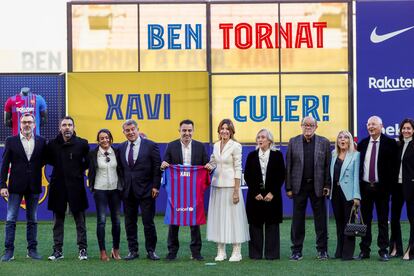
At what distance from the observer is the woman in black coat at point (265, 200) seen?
13305mm

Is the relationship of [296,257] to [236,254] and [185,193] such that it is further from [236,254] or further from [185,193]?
[185,193]

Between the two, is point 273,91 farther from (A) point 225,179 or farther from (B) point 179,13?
(A) point 225,179

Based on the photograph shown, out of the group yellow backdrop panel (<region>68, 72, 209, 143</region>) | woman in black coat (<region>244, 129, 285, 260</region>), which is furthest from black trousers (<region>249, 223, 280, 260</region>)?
yellow backdrop panel (<region>68, 72, 209, 143</region>)

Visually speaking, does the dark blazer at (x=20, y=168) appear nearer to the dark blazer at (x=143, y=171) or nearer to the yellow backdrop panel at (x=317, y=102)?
the dark blazer at (x=143, y=171)

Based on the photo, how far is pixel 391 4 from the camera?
19.5m

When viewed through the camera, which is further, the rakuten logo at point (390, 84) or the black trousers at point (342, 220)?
the rakuten logo at point (390, 84)

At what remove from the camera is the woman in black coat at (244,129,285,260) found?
524 inches

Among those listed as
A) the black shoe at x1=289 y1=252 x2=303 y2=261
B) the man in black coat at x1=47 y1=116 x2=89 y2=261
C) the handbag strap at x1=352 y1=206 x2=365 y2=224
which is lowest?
the black shoe at x1=289 y1=252 x2=303 y2=261

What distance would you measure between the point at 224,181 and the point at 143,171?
1051 millimetres

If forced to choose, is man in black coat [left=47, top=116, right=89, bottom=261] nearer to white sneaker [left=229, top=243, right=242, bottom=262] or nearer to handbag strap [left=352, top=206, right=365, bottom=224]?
white sneaker [left=229, top=243, right=242, bottom=262]

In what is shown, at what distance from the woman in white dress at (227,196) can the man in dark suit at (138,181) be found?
74 centimetres

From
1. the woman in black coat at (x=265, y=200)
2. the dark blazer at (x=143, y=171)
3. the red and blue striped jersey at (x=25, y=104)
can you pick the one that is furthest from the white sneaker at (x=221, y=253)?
the red and blue striped jersey at (x=25, y=104)

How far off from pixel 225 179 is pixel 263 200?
561mm

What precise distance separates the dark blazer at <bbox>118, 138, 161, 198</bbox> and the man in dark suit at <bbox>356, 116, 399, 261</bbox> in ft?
8.70
